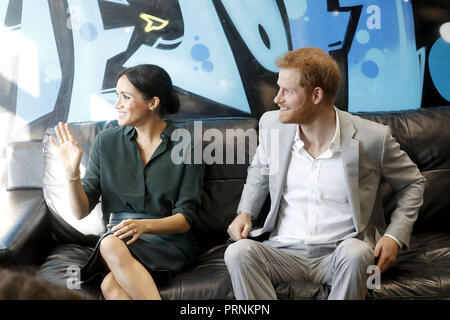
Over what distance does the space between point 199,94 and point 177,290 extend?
112 centimetres

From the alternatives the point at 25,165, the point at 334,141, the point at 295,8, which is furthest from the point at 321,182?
the point at 25,165

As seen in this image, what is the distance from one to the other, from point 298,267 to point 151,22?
4.72ft

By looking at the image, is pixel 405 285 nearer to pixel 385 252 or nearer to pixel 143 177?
pixel 385 252

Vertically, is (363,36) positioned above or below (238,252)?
above

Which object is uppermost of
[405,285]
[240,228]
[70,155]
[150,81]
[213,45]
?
[213,45]

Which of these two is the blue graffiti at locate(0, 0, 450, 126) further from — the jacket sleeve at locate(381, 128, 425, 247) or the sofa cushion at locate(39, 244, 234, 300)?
the sofa cushion at locate(39, 244, 234, 300)

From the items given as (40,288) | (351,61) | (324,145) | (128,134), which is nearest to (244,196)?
(324,145)

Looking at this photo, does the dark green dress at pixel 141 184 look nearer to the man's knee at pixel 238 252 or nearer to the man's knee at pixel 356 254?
the man's knee at pixel 238 252

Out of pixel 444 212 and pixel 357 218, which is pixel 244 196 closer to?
pixel 357 218

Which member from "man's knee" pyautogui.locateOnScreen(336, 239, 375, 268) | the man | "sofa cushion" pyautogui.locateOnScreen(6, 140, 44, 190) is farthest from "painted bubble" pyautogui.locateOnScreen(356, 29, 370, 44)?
"sofa cushion" pyautogui.locateOnScreen(6, 140, 44, 190)

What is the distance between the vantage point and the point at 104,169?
221 centimetres

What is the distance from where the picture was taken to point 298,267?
199cm

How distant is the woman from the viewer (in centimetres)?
205

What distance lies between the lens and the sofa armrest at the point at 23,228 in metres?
1.96
